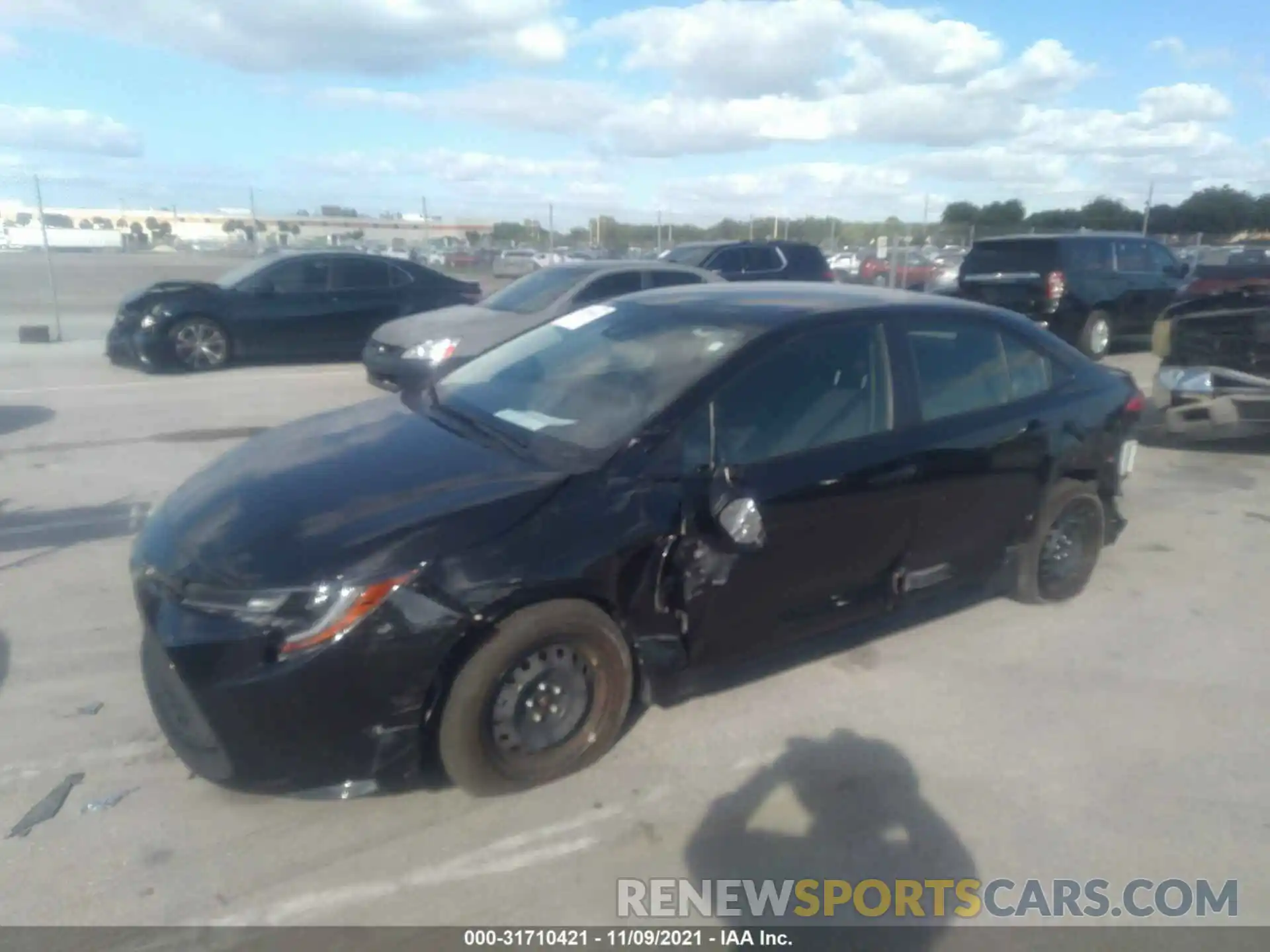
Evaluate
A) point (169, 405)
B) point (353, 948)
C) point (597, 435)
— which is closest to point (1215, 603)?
point (597, 435)

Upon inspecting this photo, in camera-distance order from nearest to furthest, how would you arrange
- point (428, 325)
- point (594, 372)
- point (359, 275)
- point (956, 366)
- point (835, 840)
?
point (835, 840) < point (594, 372) < point (956, 366) < point (428, 325) < point (359, 275)

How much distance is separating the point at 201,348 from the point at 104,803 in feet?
30.7

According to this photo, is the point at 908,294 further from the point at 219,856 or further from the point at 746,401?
the point at 219,856

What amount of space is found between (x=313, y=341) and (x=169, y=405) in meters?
3.24

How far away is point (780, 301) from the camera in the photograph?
14.0 feet

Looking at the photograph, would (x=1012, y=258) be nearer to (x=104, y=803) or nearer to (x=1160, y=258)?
(x=1160, y=258)

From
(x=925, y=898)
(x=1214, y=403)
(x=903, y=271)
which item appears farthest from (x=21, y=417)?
(x=903, y=271)

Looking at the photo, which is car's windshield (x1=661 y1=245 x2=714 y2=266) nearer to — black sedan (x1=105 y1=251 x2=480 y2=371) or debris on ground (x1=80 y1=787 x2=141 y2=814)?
black sedan (x1=105 y1=251 x2=480 y2=371)

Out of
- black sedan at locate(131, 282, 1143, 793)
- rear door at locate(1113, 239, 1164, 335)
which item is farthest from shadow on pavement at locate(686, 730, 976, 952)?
rear door at locate(1113, 239, 1164, 335)

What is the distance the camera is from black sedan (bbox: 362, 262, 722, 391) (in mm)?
9047

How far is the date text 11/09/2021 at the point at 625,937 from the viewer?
268 cm

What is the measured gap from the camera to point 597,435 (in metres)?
3.57

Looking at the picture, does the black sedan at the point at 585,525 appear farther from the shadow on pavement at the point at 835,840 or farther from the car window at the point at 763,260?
the car window at the point at 763,260

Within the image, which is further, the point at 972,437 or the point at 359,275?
the point at 359,275
